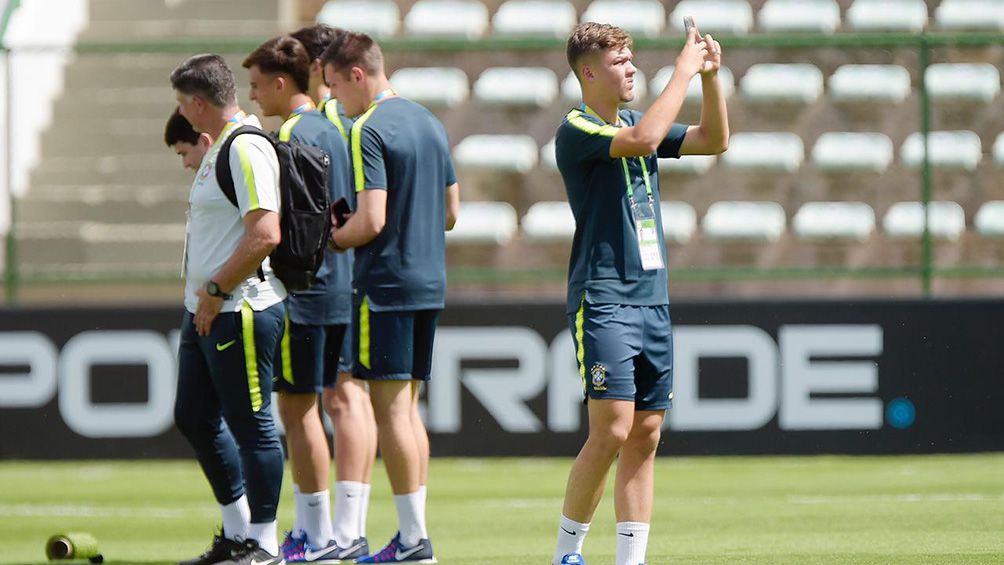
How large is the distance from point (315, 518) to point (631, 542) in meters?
1.63

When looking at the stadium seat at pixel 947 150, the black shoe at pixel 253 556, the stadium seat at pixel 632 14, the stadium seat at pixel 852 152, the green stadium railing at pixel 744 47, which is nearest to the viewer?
the black shoe at pixel 253 556

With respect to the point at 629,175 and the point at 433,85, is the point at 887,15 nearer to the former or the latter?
the point at 433,85

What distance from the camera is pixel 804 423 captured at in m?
10.3

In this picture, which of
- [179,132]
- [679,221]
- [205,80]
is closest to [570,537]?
[205,80]

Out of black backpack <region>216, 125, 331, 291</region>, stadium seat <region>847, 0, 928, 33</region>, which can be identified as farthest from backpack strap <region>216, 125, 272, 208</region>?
stadium seat <region>847, 0, 928, 33</region>

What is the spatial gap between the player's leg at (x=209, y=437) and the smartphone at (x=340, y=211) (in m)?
0.83

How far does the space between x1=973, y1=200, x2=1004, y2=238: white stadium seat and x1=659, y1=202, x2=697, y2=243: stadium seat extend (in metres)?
2.03

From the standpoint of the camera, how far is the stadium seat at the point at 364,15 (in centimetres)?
1460

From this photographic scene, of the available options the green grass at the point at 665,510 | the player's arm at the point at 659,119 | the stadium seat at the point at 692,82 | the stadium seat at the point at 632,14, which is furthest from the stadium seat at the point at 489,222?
the player's arm at the point at 659,119

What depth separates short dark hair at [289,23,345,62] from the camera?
23.4 feet

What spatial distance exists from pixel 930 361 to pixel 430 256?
15.8 feet

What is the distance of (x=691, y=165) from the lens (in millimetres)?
12227

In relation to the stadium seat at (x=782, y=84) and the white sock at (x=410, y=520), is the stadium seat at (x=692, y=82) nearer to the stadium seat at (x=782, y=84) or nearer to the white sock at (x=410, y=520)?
the stadium seat at (x=782, y=84)

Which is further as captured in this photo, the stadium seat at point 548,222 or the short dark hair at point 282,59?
the stadium seat at point 548,222
